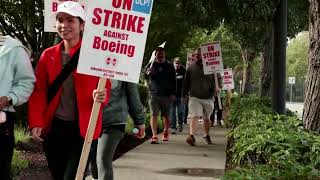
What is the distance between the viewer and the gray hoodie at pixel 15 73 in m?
4.47

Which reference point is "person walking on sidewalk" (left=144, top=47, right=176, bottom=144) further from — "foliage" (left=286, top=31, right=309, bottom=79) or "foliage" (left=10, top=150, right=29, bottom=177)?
"foliage" (left=286, top=31, right=309, bottom=79)

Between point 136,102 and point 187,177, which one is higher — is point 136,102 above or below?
above

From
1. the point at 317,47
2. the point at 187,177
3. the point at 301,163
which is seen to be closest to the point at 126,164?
the point at 187,177

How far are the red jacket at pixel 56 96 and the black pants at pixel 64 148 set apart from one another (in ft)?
0.25

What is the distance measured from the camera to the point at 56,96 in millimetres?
4625

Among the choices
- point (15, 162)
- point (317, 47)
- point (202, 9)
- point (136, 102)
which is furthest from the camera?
point (202, 9)

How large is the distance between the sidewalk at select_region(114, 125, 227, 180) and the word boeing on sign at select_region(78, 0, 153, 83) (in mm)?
3741

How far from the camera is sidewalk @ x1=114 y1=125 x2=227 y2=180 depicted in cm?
851

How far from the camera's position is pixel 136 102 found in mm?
5773

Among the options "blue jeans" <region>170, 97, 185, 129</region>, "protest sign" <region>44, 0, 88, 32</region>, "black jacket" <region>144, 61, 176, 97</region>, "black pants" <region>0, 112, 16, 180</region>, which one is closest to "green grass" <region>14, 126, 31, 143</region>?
"black jacket" <region>144, 61, 176, 97</region>

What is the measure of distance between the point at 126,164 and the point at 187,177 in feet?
4.35

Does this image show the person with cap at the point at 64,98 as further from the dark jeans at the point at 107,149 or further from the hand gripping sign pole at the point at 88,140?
the dark jeans at the point at 107,149

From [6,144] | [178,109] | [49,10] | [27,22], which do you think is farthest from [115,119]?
[27,22]

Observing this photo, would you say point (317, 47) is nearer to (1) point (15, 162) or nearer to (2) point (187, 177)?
(2) point (187, 177)
